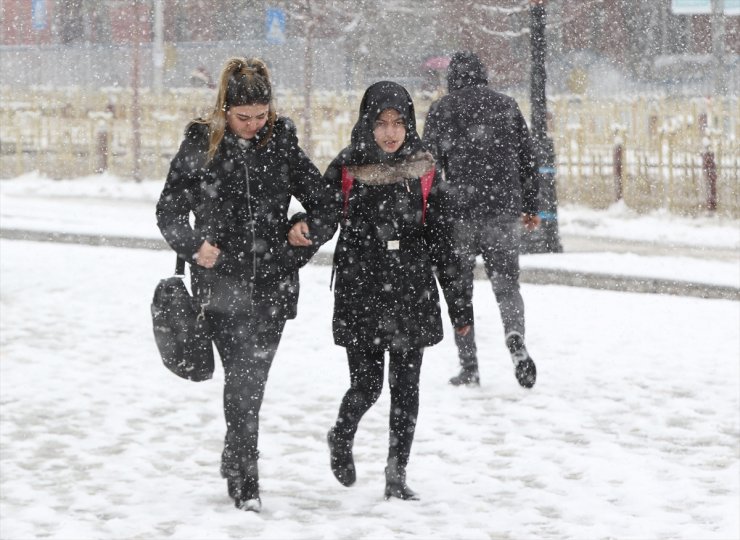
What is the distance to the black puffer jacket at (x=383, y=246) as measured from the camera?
5.56 metres

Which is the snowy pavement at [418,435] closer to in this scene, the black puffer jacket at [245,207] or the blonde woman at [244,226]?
the blonde woman at [244,226]

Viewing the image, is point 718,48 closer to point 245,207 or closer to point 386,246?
point 386,246

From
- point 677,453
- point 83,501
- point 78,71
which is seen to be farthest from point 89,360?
point 78,71

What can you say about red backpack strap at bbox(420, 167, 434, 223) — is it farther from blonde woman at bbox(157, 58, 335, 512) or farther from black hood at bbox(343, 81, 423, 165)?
blonde woman at bbox(157, 58, 335, 512)

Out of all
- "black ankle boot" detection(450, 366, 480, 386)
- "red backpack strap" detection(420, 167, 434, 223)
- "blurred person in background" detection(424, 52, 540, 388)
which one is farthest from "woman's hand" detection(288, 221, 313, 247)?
"black ankle boot" detection(450, 366, 480, 386)

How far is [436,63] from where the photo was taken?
4131cm

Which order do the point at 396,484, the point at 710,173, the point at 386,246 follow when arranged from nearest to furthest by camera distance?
the point at 386,246
the point at 396,484
the point at 710,173

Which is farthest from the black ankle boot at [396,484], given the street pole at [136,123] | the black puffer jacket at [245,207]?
the street pole at [136,123]

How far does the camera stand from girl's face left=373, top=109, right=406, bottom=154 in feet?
18.1

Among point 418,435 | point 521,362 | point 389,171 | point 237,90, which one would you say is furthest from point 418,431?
point 237,90

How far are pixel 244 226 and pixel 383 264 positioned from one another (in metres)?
0.59

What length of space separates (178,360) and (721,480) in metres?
2.44

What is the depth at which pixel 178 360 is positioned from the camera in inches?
213

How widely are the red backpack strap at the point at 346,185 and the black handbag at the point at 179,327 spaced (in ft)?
2.28
